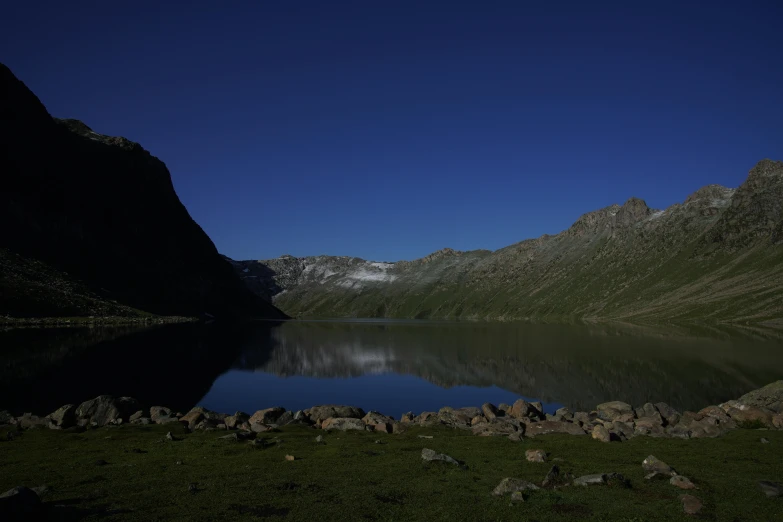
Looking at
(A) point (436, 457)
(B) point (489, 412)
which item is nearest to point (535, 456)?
(A) point (436, 457)

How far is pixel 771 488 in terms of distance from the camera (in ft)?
72.3

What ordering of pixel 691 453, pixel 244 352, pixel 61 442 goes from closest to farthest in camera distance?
pixel 691 453, pixel 61 442, pixel 244 352

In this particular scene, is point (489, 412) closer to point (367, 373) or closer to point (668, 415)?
point (668, 415)

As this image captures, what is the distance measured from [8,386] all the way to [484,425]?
5749 cm

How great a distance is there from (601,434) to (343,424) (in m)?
20.3

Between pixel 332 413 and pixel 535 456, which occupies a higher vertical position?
pixel 535 456

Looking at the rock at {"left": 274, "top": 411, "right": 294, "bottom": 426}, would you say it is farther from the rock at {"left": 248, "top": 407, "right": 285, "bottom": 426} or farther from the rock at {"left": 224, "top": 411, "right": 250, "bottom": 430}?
the rock at {"left": 224, "top": 411, "right": 250, "bottom": 430}

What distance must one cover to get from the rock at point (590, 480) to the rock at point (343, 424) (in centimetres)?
2074

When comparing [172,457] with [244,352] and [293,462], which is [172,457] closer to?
[293,462]

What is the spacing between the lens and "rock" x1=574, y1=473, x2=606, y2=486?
23641mm

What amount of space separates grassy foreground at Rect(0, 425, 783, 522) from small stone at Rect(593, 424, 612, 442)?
2.65 ft

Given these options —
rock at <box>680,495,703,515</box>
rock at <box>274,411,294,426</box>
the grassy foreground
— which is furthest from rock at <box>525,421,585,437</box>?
rock at <box>274,411,294,426</box>

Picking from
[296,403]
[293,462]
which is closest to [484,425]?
[293,462]

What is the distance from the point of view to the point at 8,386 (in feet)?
196
